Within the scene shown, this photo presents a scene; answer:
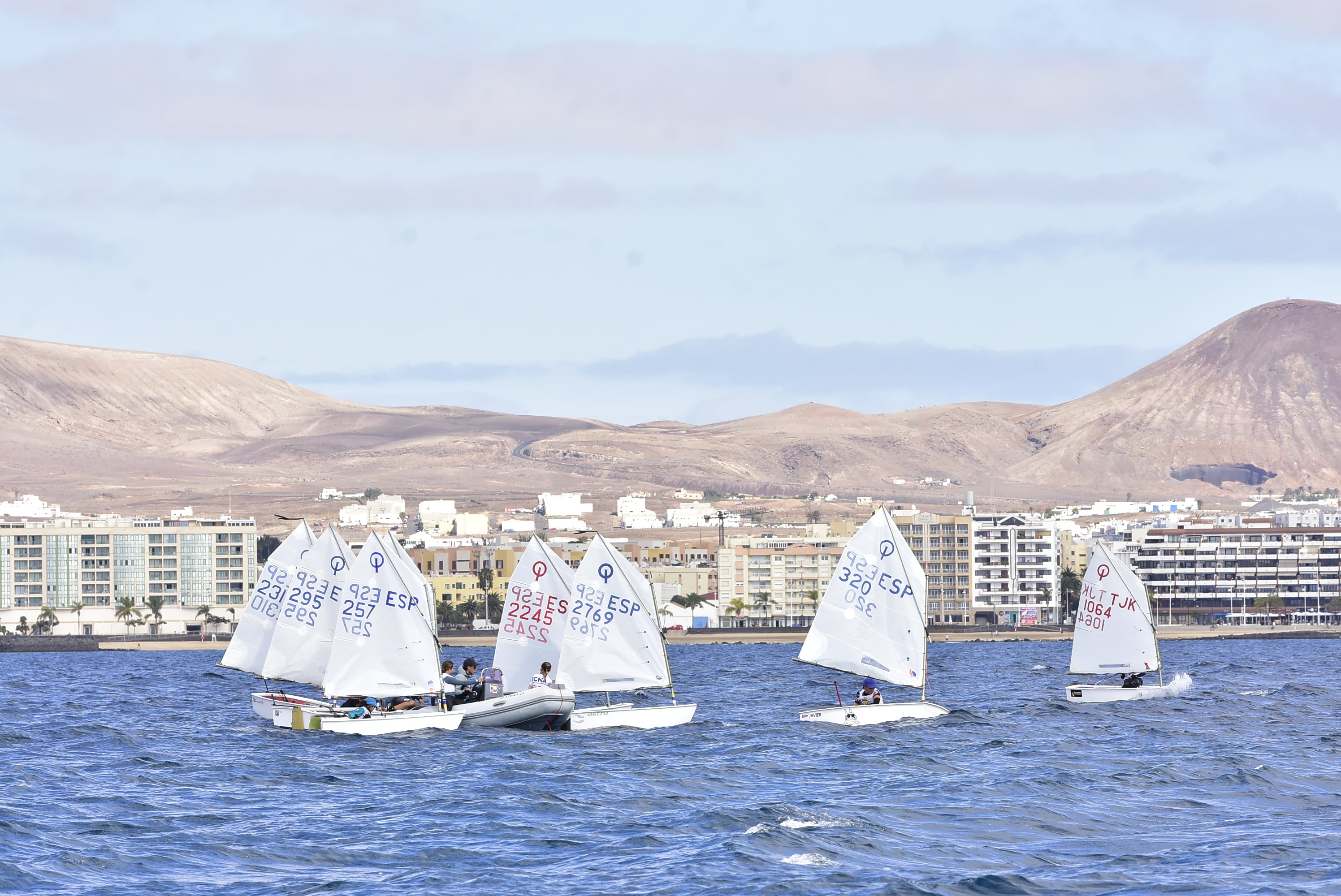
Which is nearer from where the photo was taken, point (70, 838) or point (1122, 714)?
point (70, 838)

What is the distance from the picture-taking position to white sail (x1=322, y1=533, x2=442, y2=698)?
2122 inches

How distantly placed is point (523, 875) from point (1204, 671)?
3032 inches

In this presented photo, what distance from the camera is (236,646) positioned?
2628 inches

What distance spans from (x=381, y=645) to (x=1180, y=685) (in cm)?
3907

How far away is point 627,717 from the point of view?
180 ft

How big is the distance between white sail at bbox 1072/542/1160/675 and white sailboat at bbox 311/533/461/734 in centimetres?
3032

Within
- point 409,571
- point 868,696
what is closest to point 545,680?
point 409,571

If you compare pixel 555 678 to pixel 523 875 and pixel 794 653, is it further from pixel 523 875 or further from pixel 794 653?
pixel 794 653

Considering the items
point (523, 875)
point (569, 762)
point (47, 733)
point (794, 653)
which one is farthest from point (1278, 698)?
point (794, 653)

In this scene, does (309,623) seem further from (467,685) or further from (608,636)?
(608,636)

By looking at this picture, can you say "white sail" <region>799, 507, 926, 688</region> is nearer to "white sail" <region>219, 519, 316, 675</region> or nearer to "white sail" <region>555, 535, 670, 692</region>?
"white sail" <region>555, 535, 670, 692</region>

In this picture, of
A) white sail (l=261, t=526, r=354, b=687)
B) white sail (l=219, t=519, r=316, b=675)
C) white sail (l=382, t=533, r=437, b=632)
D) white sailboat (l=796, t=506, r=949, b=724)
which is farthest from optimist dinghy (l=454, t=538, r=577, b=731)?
white sail (l=219, t=519, r=316, b=675)

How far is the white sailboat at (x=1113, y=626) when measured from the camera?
242ft

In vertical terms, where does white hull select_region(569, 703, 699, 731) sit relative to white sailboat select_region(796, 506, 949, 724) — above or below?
below
